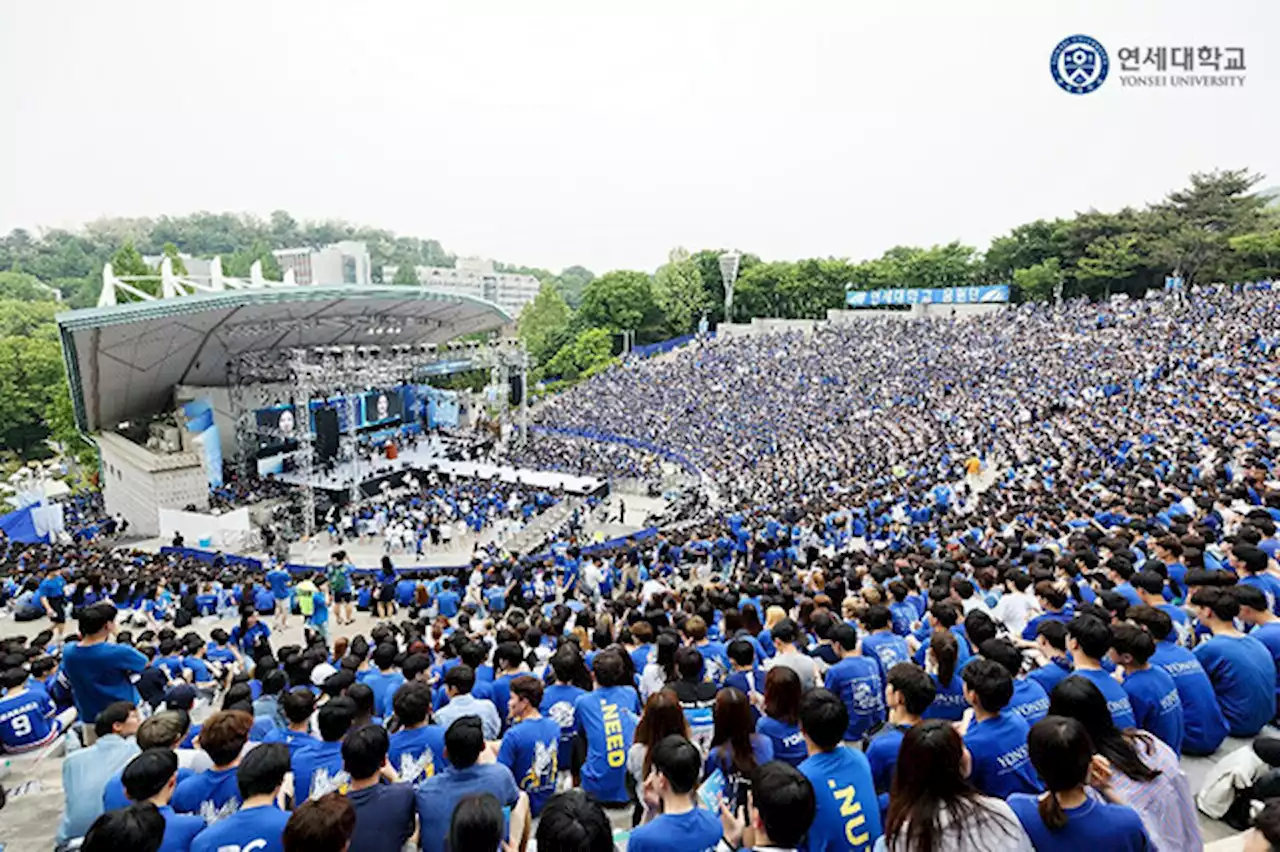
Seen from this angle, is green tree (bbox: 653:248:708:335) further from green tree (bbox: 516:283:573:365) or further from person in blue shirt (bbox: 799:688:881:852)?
person in blue shirt (bbox: 799:688:881:852)

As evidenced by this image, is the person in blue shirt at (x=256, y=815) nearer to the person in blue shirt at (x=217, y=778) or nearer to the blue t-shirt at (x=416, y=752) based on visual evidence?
the person in blue shirt at (x=217, y=778)

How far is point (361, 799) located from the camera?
2.99m

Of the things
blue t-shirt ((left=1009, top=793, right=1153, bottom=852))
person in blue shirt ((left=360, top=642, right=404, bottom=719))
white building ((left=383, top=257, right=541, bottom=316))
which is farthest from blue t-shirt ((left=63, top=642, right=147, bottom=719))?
white building ((left=383, top=257, right=541, bottom=316))

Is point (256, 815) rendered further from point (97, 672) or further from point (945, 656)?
point (945, 656)

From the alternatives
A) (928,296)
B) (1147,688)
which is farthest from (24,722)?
(928,296)

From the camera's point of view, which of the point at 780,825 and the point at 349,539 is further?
the point at 349,539

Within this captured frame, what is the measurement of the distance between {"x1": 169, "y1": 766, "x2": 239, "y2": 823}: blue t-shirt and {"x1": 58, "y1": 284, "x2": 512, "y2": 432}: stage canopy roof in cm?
2195

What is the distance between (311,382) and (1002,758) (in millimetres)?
27539

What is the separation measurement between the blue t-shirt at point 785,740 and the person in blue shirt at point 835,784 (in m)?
0.55

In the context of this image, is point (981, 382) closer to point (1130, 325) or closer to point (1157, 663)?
point (1130, 325)

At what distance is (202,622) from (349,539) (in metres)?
11.3

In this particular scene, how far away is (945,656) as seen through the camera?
4.33 meters

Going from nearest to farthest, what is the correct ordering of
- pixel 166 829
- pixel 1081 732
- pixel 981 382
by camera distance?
pixel 1081 732 < pixel 166 829 < pixel 981 382

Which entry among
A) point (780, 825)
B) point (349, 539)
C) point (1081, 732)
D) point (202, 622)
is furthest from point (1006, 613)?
point (349, 539)
